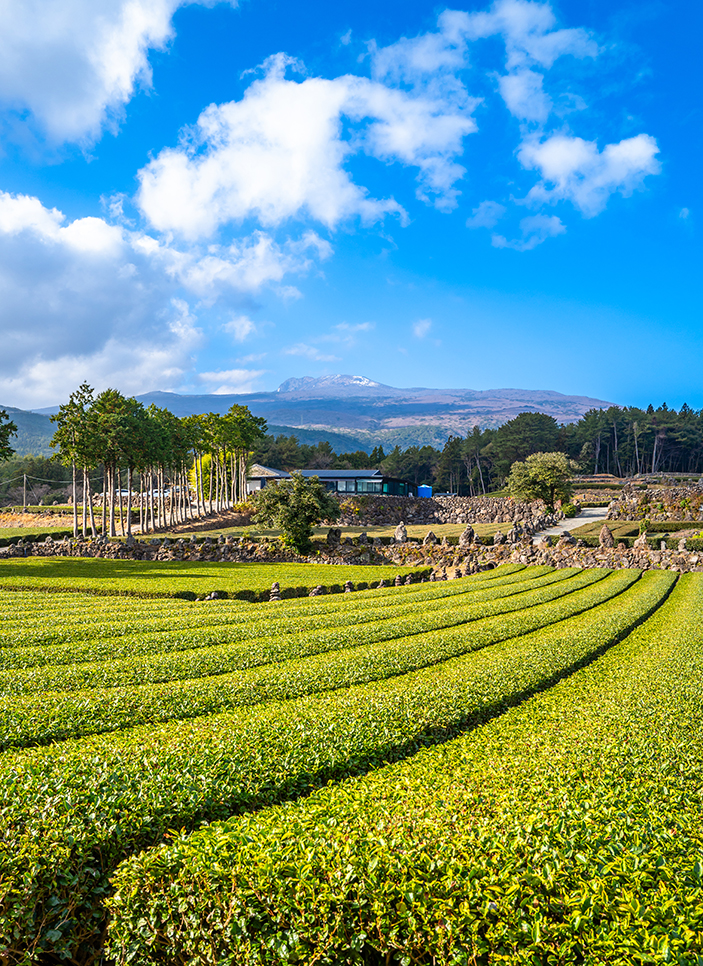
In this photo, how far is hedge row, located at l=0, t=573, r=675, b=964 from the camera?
4.11 meters

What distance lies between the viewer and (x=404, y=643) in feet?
41.6

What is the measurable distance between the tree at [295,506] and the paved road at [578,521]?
67.4 ft

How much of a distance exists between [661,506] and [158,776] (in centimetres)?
6477

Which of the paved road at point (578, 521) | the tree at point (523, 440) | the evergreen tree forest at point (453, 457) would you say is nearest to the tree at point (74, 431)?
the evergreen tree forest at point (453, 457)

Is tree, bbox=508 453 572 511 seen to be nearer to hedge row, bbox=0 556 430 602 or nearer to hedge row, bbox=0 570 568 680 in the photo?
hedge row, bbox=0 556 430 602

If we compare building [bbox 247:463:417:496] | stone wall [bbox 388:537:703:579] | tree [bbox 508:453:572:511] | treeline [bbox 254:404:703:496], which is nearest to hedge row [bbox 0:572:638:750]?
stone wall [bbox 388:537:703:579]

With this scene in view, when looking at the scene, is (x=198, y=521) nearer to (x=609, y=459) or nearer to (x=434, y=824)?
(x=434, y=824)

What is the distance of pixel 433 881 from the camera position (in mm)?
3732

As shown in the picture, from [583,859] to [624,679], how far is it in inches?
299

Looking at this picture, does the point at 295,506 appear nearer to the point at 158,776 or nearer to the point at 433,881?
the point at 158,776

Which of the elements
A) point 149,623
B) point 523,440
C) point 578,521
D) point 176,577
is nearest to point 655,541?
point 578,521

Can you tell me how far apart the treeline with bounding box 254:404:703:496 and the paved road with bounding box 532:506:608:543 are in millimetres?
36518

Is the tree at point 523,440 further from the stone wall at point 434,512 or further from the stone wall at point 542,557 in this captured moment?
the stone wall at point 542,557

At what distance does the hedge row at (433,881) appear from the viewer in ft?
11.2
